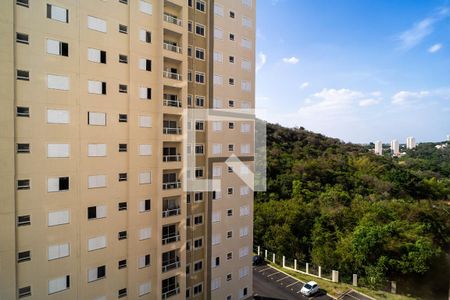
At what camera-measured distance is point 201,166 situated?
714 inches

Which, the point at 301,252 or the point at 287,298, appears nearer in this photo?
the point at 287,298

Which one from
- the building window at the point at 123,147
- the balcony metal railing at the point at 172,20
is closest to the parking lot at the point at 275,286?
the building window at the point at 123,147

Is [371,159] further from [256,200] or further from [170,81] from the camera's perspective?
[170,81]

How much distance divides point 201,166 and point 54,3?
484 inches

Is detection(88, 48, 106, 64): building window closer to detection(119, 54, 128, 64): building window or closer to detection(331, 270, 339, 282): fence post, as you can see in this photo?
detection(119, 54, 128, 64): building window

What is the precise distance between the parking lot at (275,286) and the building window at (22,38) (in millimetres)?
26011

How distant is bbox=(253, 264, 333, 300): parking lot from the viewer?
24.5 metres

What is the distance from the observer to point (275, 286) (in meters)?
26.1

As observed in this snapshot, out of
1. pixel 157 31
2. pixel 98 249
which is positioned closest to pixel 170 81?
pixel 157 31

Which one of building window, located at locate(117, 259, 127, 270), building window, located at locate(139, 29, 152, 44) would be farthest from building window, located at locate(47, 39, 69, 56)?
building window, located at locate(117, 259, 127, 270)

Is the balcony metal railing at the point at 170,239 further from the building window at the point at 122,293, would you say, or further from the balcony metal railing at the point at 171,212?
the building window at the point at 122,293

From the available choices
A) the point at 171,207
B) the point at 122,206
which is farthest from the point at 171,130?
the point at 122,206

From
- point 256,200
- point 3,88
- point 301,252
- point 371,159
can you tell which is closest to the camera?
point 3,88

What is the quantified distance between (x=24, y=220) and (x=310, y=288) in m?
24.5
